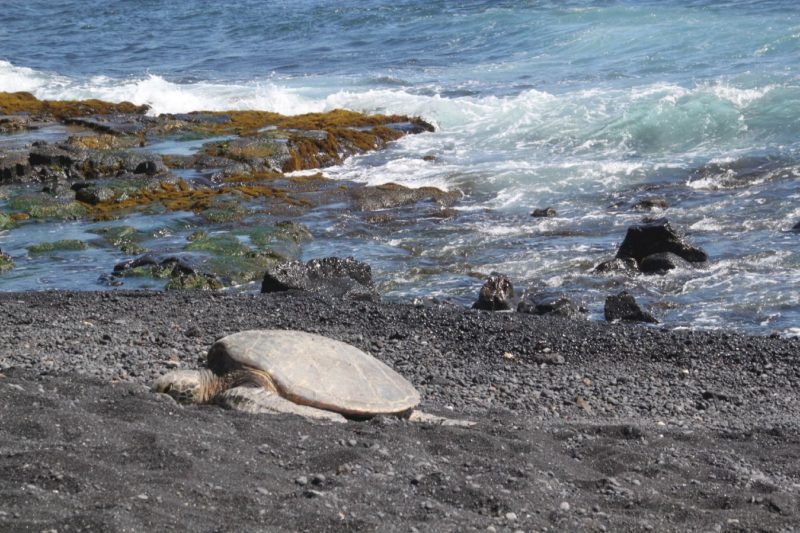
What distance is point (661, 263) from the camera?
1091 centimetres

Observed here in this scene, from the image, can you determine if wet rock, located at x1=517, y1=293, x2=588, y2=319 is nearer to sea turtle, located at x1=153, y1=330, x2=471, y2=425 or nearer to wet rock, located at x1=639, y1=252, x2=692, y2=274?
wet rock, located at x1=639, y1=252, x2=692, y2=274

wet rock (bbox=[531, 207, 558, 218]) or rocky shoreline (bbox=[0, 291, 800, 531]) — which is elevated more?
rocky shoreline (bbox=[0, 291, 800, 531])

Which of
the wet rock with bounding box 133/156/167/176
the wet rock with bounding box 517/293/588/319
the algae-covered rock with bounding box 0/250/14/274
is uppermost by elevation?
the wet rock with bounding box 133/156/167/176

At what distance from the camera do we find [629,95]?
20328mm

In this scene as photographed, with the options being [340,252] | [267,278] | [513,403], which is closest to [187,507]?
[513,403]

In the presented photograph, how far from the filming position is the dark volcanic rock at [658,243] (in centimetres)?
1112

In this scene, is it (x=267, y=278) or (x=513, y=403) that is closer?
(x=513, y=403)

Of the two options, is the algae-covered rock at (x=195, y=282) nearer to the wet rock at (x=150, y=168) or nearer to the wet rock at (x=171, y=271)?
the wet rock at (x=171, y=271)

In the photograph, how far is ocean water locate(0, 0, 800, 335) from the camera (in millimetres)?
11250

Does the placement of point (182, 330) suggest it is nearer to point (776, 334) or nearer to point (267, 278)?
point (267, 278)

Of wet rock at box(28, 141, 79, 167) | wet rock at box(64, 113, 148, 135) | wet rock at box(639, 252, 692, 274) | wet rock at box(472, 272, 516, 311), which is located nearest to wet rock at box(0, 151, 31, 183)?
wet rock at box(28, 141, 79, 167)

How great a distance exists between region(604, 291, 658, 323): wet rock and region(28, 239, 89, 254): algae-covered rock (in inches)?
265

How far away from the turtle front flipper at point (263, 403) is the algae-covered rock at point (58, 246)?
7079mm

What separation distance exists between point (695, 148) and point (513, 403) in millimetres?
11194
